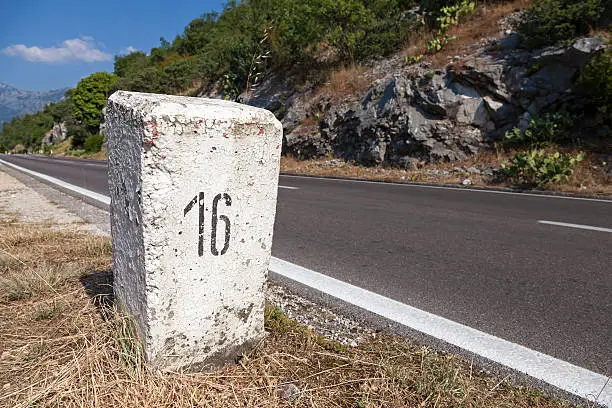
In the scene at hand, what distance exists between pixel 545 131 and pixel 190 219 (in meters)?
11.2

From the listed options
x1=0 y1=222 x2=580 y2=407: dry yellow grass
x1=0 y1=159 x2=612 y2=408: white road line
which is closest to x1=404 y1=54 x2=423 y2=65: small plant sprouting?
x1=0 y1=159 x2=612 y2=408: white road line

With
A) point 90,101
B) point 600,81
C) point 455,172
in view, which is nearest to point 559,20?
point 600,81

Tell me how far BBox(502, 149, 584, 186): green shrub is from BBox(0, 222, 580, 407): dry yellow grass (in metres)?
8.53

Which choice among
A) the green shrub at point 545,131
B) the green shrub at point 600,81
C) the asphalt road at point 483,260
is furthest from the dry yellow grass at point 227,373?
the green shrub at point 545,131

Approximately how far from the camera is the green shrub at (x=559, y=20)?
10.3m

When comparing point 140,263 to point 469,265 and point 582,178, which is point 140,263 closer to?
point 469,265

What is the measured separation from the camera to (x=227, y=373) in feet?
5.65

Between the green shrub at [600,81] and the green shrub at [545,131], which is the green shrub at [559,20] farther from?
the green shrub at [545,131]

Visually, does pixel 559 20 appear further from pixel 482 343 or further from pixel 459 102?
pixel 482 343

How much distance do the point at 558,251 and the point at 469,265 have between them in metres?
1.21

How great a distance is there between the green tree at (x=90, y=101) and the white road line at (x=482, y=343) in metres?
56.7

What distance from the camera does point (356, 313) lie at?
2.52 m

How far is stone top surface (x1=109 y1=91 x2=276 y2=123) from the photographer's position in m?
1.46

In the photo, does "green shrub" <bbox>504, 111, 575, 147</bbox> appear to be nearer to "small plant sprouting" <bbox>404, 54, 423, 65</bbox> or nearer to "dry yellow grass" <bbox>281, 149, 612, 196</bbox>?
"dry yellow grass" <bbox>281, 149, 612, 196</bbox>
